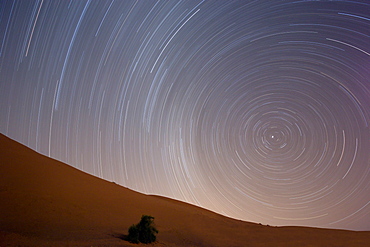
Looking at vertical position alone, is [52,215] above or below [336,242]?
below

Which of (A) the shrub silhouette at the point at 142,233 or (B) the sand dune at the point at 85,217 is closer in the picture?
(B) the sand dune at the point at 85,217

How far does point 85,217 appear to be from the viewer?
1179 centimetres

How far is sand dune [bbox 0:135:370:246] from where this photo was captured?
9055 millimetres

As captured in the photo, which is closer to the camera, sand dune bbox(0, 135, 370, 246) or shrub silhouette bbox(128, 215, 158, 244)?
sand dune bbox(0, 135, 370, 246)

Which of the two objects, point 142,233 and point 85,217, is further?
point 85,217

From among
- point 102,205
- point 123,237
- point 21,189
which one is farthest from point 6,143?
point 123,237

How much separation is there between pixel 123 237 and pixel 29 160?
10552 millimetres

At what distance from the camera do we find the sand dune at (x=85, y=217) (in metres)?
9.05

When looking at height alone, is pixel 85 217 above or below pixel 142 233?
above

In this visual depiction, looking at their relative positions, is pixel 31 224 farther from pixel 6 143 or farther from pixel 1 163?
pixel 6 143

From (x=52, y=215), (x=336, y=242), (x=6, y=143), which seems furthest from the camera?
(x=6, y=143)

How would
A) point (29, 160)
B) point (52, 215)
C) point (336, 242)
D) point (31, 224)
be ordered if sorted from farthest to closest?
point (29, 160) < point (336, 242) < point (52, 215) < point (31, 224)

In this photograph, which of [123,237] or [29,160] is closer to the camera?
[123,237]

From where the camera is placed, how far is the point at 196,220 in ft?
52.7
